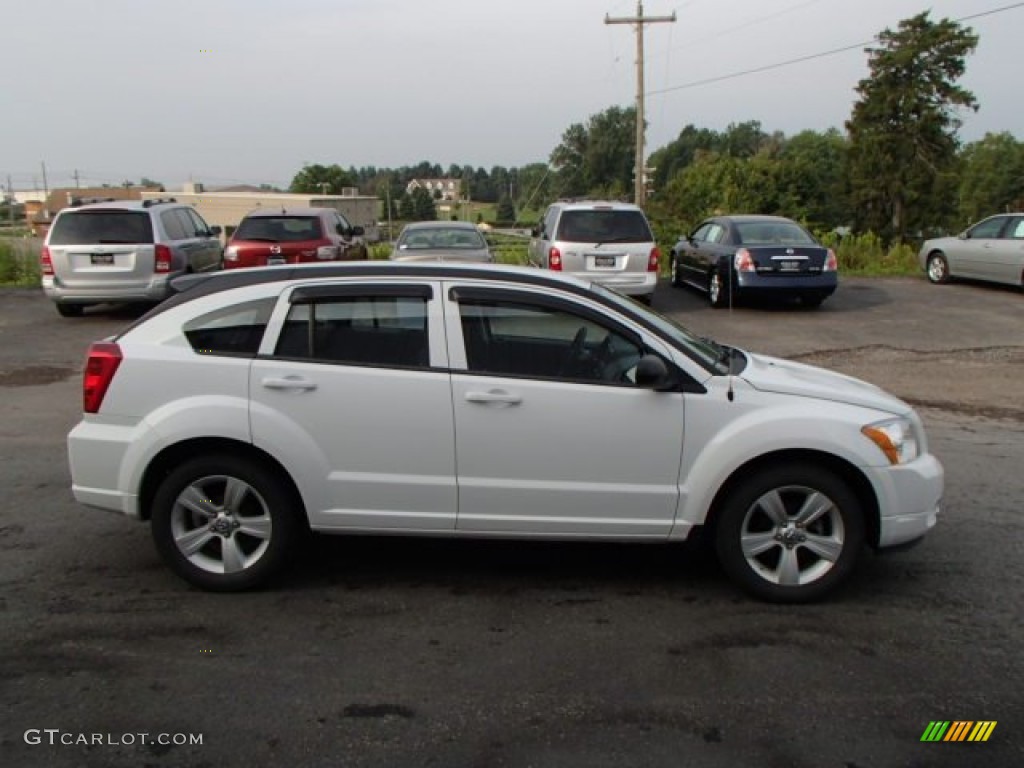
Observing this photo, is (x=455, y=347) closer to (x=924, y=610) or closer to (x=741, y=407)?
(x=741, y=407)

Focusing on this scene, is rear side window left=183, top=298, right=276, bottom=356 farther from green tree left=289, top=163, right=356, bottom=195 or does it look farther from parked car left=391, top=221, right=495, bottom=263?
green tree left=289, top=163, right=356, bottom=195

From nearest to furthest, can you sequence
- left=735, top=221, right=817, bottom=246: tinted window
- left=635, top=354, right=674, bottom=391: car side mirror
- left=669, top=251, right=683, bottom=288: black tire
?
left=635, top=354, right=674, bottom=391: car side mirror < left=735, top=221, right=817, bottom=246: tinted window < left=669, top=251, right=683, bottom=288: black tire

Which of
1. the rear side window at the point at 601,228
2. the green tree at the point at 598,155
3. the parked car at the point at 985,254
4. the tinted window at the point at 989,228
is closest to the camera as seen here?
the rear side window at the point at 601,228

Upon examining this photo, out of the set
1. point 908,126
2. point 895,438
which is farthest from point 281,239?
point 908,126

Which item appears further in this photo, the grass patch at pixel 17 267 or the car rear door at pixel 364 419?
the grass patch at pixel 17 267

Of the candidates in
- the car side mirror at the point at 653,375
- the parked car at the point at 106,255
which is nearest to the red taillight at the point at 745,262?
the parked car at the point at 106,255

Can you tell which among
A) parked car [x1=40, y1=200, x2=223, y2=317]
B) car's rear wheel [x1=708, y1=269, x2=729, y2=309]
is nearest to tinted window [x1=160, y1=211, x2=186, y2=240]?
parked car [x1=40, y1=200, x2=223, y2=317]

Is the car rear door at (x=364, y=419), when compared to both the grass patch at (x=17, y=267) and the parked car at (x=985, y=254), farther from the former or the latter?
the grass patch at (x=17, y=267)

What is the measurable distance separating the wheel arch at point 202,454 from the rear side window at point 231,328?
456 millimetres

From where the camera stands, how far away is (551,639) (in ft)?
13.2

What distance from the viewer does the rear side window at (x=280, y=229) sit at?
14.0m

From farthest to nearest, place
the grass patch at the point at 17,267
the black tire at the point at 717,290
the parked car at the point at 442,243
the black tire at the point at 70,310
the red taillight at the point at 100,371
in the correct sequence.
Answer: the grass patch at the point at 17,267 → the black tire at the point at 717,290 → the black tire at the point at 70,310 → the parked car at the point at 442,243 → the red taillight at the point at 100,371

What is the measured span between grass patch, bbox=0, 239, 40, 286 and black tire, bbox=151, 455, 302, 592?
17908 mm

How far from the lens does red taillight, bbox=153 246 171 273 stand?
13.5m
